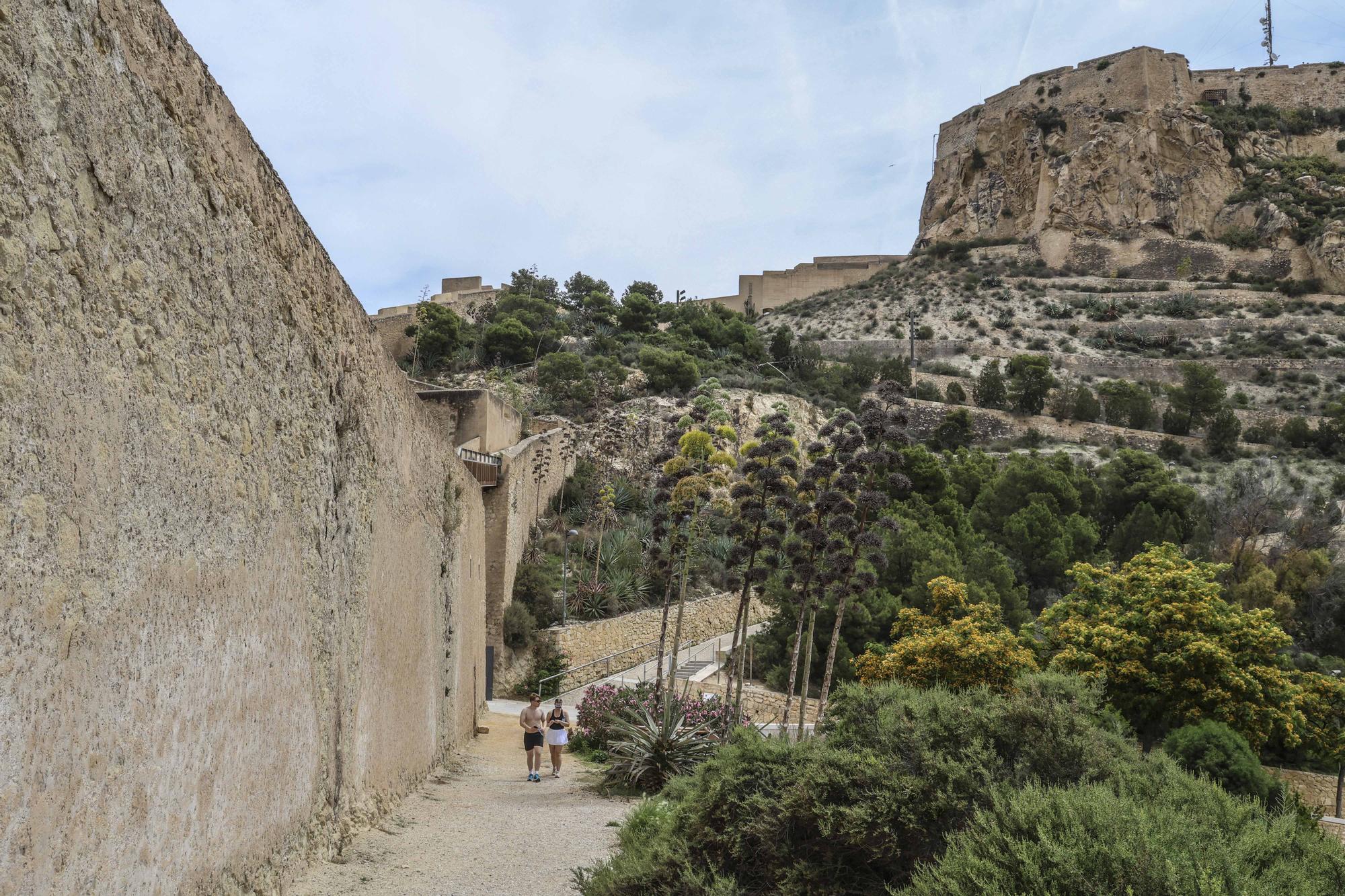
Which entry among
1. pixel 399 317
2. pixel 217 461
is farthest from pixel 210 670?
pixel 399 317

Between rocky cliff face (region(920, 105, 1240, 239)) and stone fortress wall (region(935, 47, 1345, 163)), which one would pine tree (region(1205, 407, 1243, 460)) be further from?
stone fortress wall (region(935, 47, 1345, 163))

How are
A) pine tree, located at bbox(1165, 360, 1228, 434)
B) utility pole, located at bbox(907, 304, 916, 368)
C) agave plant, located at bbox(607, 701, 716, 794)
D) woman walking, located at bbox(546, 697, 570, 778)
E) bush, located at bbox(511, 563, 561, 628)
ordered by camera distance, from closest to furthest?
1. agave plant, located at bbox(607, 701, 716, 794)
2. woman walking, located at bbox(546, 697, 570, 778)
3. bush, located at bbox(511, 563, 561, 628)
4. pine tree, located at bbox(1165, 360, 1228, 434)
5. utility pole, located at bbox(907, 304, 916, 368)

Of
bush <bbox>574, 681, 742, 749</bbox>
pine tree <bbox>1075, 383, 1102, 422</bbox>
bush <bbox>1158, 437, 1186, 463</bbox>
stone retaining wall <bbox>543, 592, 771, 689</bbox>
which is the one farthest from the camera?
pine tree <bbox>1075, 383, 1102, 422</bbox>

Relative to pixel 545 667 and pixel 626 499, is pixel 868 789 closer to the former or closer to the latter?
pixel 545 667

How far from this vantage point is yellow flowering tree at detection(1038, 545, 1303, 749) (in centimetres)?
1523

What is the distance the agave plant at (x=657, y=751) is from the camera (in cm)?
970

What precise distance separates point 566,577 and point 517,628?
2.06 m

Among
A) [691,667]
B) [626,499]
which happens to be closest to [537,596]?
[691,667]

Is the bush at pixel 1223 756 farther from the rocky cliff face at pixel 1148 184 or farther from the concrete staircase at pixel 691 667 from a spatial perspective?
the rocky cliff face at pixel 1148 184

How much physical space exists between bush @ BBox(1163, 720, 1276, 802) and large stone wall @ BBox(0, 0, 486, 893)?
37.8 ft

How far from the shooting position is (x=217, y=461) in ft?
13.2

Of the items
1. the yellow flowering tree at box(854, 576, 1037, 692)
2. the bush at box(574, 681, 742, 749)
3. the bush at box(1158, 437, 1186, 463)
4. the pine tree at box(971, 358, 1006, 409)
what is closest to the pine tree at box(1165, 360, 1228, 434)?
the bush at box(1158, 437, 1186, 463)

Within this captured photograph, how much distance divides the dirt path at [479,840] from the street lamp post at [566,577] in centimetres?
894

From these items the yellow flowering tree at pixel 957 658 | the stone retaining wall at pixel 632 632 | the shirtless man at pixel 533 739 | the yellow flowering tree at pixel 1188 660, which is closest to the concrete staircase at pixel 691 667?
the stone retaining wall at pixel 632 632
